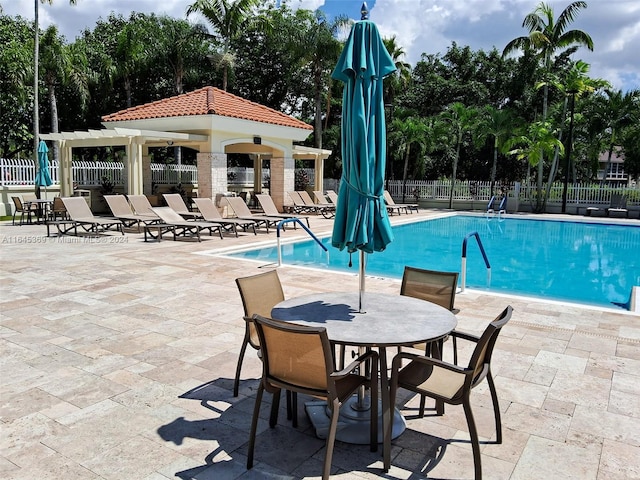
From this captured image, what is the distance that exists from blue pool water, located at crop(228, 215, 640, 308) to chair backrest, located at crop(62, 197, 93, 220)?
558cm

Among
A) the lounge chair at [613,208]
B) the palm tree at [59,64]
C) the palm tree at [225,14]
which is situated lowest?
the lounge chair at [613,208]

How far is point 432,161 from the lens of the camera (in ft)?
113

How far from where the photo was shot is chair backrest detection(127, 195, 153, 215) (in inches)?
607

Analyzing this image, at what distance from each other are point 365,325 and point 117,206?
530 inches

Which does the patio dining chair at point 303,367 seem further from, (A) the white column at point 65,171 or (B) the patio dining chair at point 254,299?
(A) the white column at point 65,171

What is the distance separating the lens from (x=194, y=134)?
18422mm

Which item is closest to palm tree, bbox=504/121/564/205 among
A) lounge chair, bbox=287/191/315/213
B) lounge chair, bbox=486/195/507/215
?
lounge chair, bbox=486/195/507/215

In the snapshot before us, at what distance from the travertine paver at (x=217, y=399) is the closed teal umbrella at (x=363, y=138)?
1.32 meters

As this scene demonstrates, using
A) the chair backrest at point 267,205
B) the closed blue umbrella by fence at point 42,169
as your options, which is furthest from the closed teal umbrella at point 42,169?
the chair backrest at point 267,205

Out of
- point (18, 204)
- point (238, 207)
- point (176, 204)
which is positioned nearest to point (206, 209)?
point (238, 207)

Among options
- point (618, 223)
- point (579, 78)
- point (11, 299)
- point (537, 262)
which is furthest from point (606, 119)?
point (11, 299)

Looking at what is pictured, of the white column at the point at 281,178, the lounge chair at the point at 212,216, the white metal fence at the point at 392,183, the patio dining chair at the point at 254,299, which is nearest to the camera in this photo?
the patio dining chair at the point at 254,299

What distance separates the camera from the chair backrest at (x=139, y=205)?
1542 cm

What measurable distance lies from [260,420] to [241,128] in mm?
16448
